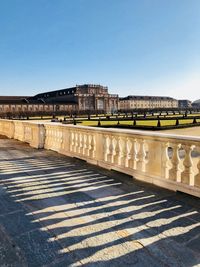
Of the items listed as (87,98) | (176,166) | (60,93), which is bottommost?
(176,166)

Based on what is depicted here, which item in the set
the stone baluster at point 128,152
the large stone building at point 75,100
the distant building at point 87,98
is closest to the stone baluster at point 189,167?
the stone baluster at point 128,152

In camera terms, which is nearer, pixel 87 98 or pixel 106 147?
pixel 106 147

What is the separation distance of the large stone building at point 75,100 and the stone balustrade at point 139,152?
104 m

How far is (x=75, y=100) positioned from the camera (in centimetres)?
12600

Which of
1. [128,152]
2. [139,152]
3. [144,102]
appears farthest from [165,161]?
[144,102]

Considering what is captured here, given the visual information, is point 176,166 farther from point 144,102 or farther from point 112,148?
point 144,102

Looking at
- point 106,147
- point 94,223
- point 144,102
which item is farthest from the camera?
point 144,102

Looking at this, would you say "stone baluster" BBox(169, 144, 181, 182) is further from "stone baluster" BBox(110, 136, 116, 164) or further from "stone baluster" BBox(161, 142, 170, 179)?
"stone baluster" BBox(110, 136, 116, 164)

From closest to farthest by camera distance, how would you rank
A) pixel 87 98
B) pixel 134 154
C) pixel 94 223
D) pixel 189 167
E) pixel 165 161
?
pixel 94 223 → pixel 189 167 → pixel 165 161 → pixel 134 154 → pixel 87 98

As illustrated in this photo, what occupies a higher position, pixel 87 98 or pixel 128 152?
pixel 87 98

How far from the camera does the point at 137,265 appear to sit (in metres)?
2.44

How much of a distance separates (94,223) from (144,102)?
164756 mm

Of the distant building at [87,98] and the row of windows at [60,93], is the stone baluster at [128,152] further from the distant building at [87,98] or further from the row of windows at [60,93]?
the row of windows at [60,93]

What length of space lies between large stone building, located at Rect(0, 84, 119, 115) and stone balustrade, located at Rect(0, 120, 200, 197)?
342 ft
